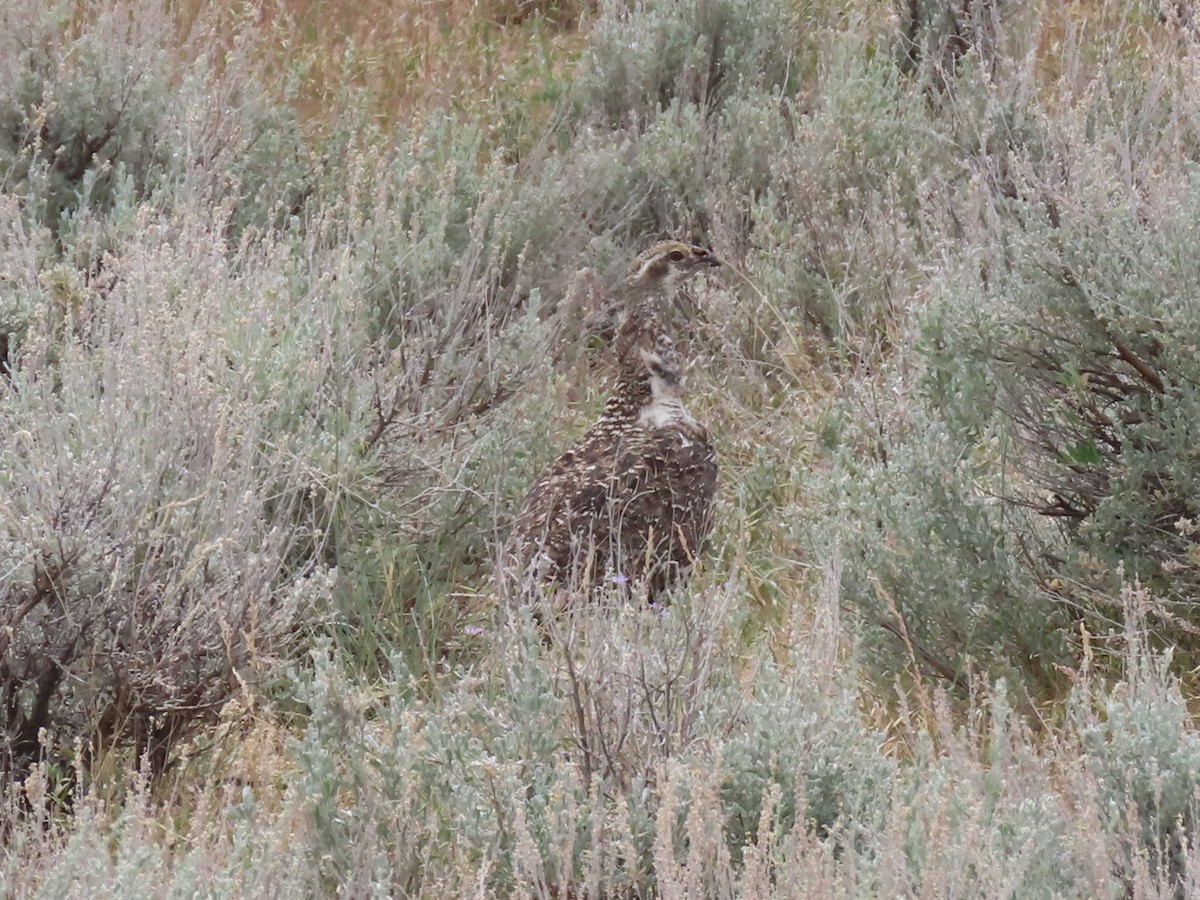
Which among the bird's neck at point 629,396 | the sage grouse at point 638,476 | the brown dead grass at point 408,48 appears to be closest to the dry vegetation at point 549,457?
the sage grouse at point 638,476

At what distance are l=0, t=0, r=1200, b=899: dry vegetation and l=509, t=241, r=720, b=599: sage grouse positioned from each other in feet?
0.80

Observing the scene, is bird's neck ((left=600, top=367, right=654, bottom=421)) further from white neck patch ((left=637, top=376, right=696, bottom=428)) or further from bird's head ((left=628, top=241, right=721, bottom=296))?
bird's head ((left=628, top=241, right=721, bottom=296))

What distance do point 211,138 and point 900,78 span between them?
331cm

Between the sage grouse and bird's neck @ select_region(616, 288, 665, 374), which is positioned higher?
bird's neck @ select_region(616, 288, 665, 374)

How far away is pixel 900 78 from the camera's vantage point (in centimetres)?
820

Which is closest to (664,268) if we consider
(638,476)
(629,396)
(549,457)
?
(629,396)

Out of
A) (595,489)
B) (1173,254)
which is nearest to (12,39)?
(595,489)

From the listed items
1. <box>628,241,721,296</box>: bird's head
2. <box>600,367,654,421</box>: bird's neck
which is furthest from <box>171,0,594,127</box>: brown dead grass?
<box>600,367,654,421</box>: bird's neck

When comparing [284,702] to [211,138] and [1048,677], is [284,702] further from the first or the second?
[211,138]

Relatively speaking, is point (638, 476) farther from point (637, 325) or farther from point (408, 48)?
point (408, 48)

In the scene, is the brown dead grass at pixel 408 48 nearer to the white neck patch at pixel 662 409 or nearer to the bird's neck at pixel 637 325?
the bird's neck at pixel 637 325

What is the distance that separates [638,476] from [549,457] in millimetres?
881

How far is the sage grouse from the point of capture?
4.61 meters

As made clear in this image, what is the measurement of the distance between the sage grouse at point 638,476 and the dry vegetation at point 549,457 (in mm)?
245
